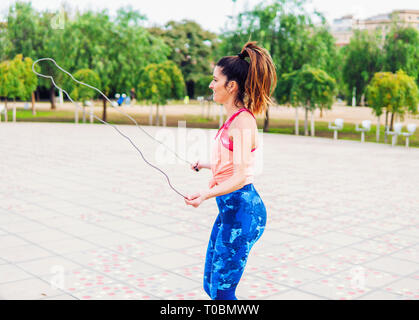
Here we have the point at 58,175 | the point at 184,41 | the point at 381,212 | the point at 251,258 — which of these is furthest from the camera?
the point at 184,41

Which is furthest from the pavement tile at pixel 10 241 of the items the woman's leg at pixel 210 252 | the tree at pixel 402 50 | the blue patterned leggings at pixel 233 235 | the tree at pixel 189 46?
the tree at pixel 189 46

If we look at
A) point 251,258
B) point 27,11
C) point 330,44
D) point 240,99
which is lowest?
point 251,258

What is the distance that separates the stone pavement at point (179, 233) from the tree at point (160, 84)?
48.5 ft

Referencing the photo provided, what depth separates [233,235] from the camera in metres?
3.14

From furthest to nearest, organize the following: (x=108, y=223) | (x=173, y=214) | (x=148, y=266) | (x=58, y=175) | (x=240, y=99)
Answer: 1. (x=58, y=175)
2. (x=173, y=214)
3. (x=108, y=223)
4. (x=148, y=266)
5. (x=240, y=99)

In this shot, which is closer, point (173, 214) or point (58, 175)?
point (173, 214)

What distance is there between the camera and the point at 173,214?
7.88 metres

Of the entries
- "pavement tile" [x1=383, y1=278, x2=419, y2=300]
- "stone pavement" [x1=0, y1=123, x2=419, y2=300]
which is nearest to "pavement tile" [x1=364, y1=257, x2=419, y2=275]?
"stone pavement" [x1=0, y1=123, x2=419, y2=300]

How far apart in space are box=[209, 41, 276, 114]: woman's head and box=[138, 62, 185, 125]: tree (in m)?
25.0

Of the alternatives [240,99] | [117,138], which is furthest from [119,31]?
[240,99]

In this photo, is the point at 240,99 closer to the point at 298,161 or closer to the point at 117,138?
the point at 298,161

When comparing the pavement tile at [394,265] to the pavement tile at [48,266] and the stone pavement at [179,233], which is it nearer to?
the stone pavement at [179,233]

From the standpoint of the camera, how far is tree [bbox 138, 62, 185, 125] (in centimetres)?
2808

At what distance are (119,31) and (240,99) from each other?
1114 inches
